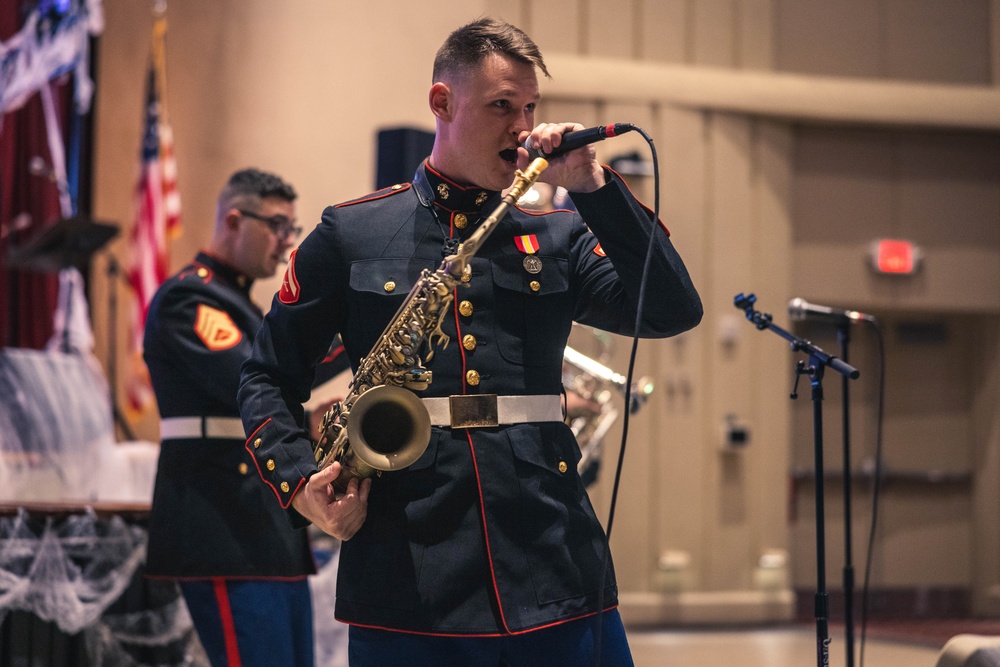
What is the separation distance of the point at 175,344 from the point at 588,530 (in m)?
1.54

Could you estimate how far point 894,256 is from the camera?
26.2 feet

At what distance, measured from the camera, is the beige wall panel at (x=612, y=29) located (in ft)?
25.1

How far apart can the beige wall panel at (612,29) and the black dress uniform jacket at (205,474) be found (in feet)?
16.8

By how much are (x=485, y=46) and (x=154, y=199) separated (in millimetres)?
4935

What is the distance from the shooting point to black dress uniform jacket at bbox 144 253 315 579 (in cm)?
291

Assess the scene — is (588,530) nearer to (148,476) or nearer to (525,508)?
(525,508)

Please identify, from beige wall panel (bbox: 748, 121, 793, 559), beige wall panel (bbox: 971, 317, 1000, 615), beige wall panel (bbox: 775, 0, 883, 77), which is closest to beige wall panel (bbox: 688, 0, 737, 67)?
beige wall panel (bbox: 775, 0, 883, 77)

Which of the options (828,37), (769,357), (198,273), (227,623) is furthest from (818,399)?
(828,37)

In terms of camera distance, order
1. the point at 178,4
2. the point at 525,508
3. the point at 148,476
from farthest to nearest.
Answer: the point at 178,4, the point at 148,476, the point at 525,508

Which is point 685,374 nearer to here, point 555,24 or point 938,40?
point 555,24

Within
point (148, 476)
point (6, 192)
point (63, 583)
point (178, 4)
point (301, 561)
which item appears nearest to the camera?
point (301, 561)

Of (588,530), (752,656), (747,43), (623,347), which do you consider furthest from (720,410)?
(588,530)

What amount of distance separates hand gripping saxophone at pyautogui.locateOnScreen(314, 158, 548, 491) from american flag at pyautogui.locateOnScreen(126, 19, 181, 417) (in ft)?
16.1

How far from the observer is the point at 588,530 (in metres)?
1.82
